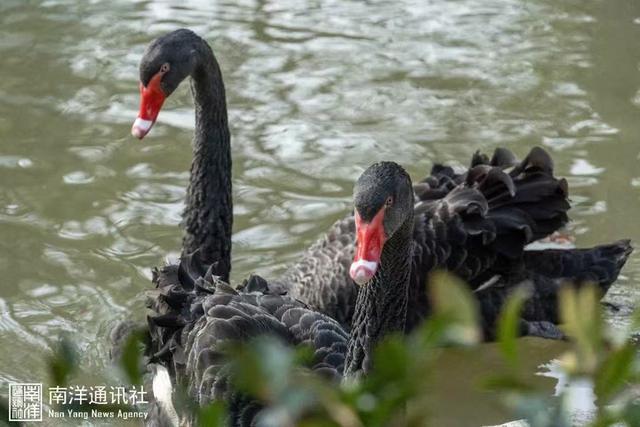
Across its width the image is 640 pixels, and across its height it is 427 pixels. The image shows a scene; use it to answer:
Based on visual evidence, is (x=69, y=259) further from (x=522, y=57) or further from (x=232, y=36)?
(x=522, y=57)

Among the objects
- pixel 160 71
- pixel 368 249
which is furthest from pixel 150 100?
pixel 368 249

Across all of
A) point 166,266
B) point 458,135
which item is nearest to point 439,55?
point 458,135

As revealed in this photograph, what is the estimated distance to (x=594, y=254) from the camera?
4.99 meters

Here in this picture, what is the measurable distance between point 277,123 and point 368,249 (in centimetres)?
327

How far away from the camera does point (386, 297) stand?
3.49m

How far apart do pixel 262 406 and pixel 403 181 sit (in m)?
0.77

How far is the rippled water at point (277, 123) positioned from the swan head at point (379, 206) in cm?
143

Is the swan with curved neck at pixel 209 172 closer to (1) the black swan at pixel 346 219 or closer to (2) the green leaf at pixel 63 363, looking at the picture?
(1) the black swan at pixel 346 219

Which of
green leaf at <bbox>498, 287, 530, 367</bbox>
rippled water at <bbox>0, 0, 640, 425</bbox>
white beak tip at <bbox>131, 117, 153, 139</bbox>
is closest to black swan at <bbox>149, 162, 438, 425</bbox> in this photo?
white beak tip at <bbox>131, 117, 153, 139</bbox>

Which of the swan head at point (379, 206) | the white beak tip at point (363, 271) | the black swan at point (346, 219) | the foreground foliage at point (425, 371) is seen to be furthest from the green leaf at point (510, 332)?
the black swan at point (346, 219)

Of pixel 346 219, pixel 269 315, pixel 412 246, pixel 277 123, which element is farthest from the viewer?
pixel 277 123

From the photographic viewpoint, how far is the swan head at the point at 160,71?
4480 mm

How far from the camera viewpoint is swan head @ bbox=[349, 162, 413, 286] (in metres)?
3.29

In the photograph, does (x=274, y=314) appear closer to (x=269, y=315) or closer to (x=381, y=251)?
(x=269, y=315)
